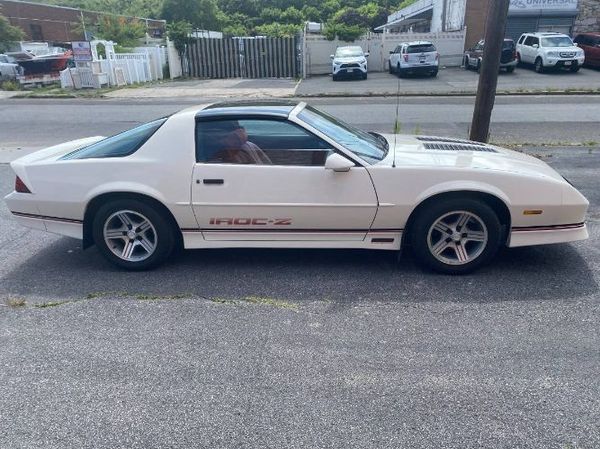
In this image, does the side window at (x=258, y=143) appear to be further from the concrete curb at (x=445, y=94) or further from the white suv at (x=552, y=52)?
the white suv at (x=552, y=52)

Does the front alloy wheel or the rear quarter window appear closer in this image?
the front alloy wheel

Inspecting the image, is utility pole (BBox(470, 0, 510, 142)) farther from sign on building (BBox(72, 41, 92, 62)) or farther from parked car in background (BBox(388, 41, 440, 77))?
sign on building (BBox(72, 41, 92, 62))

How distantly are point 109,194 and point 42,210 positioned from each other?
69 centimetres

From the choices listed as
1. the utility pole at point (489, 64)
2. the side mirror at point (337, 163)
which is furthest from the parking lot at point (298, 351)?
the utility pole at point (489, 64)

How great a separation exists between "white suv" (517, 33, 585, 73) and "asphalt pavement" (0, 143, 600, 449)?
945 inches

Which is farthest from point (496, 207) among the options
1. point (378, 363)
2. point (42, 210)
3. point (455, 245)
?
point (42, 210)

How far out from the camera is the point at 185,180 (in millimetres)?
4363

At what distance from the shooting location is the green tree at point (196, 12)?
5422cm

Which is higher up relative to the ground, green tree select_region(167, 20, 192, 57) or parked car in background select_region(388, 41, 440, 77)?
green tree select_region(167, 20, 192, 57)

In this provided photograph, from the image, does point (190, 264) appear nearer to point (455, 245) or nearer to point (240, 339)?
point (240, 339)

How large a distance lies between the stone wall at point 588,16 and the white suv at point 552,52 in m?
5.93

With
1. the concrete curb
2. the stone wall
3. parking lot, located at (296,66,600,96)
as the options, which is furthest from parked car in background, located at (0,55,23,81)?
the stone wall

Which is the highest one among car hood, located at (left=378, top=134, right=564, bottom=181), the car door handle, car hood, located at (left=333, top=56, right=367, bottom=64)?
car hood, located at (left=378, top=134, right=564, bottom=181)

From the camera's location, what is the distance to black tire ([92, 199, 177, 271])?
445cm
